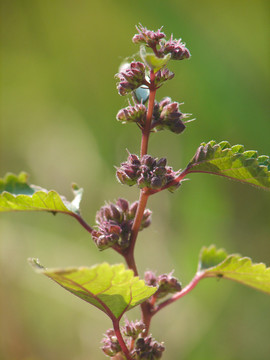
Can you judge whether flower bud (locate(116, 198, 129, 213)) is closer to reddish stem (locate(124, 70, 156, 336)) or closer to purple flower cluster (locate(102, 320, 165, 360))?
reddish stem (locate(124, 70, 156, 336))

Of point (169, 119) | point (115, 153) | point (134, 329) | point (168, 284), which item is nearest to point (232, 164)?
point (169, 119)

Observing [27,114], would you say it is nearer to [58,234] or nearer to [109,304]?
[58,234]

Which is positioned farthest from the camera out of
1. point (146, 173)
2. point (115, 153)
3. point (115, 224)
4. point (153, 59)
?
point (115, 153)

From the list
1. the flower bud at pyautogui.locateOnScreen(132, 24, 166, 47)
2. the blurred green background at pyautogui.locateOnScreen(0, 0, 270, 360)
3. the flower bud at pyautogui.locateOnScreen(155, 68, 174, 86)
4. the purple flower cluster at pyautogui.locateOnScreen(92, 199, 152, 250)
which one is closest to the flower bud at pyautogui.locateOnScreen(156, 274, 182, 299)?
the purple flower cluster at pyautogui.locateOnScreen(92, 199, 152, 250)

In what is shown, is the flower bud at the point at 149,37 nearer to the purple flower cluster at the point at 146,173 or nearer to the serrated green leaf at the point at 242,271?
the purple flower cluster at the point at 146,173

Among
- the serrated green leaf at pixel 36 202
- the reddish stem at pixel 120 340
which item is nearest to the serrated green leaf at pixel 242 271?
the reddish stem at pixel 120 340

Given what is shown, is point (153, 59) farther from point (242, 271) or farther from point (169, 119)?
point (242, 271)

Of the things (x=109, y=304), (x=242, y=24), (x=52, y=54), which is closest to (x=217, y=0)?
(x=242, y=24)

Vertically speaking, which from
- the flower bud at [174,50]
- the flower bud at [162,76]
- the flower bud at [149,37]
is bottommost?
the flower bud at [162,76]
